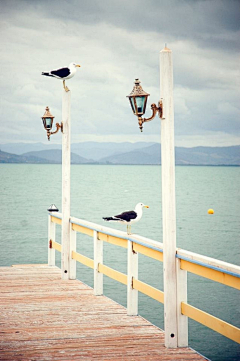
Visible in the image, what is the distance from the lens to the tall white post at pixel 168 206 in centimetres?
448

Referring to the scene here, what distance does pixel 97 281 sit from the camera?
6.54 m

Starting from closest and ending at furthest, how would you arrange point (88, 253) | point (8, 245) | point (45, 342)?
point (45, 342)
point (88, 253)
point (8, 245)

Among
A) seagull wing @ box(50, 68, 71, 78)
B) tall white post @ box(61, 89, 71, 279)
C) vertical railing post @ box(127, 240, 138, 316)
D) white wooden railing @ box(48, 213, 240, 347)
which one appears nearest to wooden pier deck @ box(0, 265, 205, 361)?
vertical railing post @ box(127, 240, 138, 316)

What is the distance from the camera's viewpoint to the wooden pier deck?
4.30 metres

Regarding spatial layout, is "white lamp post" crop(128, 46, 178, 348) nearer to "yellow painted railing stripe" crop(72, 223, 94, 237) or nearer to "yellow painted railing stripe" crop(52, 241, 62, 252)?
"yellow painted railing stripe" crop(72, 223, 94, 237)

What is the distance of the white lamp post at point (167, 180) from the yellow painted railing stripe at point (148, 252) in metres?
0.34

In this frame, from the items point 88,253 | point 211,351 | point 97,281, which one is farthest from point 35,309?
point 88,253

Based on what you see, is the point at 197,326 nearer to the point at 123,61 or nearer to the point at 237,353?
the point at 237,353

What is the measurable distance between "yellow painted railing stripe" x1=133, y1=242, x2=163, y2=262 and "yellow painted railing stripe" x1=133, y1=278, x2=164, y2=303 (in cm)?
30

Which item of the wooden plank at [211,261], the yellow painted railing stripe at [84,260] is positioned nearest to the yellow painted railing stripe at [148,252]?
the wooden plank at [211,261]

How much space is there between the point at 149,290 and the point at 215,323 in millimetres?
1205

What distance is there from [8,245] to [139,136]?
106360 millimetres

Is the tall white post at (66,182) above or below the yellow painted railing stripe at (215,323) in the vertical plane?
above

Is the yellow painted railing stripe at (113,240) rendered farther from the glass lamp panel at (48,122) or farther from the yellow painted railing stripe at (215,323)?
the glass lamp panel at (48,122)
